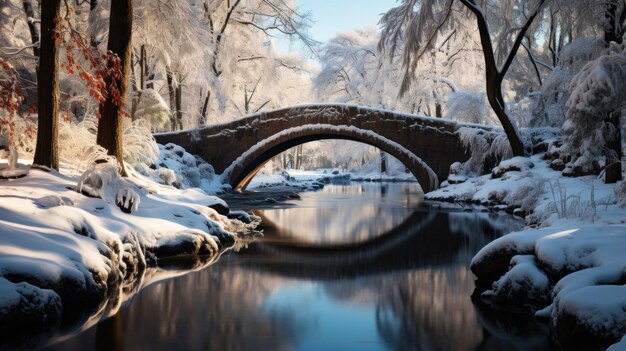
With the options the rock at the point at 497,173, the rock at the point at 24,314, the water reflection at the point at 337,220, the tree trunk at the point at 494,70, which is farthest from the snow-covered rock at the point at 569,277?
the rock at the point at 497,173

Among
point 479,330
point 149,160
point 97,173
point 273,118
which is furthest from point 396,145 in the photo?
point 479,330

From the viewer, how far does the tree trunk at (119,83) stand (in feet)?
31.2

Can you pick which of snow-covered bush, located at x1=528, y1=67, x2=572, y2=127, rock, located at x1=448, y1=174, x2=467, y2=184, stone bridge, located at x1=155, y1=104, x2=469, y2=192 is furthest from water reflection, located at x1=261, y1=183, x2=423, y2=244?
snow-covered bush, located at x1=528, y1=67, x2=572, y2=127

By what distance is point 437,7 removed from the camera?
17156 mm

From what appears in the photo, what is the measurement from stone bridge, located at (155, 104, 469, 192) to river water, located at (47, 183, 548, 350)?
1035cm

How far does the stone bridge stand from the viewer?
69.8 feet

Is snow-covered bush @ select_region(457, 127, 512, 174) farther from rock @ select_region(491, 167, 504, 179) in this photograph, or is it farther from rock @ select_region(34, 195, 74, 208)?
rock @ select_region(34, 195, 74, 208)

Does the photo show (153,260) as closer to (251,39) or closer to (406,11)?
(406,11)

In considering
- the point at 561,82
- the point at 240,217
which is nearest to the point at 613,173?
the point at 561,82

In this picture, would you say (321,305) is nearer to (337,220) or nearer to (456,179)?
(337,220)

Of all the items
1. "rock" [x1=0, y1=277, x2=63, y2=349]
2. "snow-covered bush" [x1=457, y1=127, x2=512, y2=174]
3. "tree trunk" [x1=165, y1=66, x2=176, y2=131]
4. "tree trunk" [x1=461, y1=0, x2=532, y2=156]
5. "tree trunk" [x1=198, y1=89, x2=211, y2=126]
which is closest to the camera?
"rock" [x1=0, y1=277, x2=63, y2=349]

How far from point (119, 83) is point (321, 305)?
18.6 feet

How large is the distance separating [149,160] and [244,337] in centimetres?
1058

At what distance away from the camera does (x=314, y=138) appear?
959 inches
